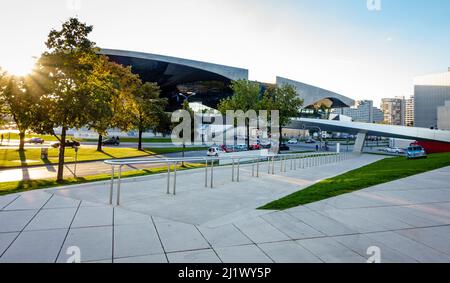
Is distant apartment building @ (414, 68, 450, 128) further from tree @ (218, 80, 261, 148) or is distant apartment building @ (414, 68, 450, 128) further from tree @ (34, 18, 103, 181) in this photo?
tree @ (34, 18, 103, 181)

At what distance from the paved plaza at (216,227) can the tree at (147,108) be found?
86.5 ft

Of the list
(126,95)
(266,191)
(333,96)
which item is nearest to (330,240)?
(266,191)

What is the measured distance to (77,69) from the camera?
13727mm

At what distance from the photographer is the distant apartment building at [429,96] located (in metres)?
93.1

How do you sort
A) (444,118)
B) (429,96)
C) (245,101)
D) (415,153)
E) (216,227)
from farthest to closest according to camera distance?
1. (429,96)
2. (444,118)
3. (245,101)
4. (415,153)
5. (216,227)

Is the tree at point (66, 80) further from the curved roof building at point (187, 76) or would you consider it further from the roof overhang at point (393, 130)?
the curved roof building at point (187, 76)

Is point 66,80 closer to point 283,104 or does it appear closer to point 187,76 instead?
point 283,104

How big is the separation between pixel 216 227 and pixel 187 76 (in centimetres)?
6573

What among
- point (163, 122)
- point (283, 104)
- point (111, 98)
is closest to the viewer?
point (111, 98)

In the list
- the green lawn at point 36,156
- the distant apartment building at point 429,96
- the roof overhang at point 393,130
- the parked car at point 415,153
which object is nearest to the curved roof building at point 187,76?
the roof overhang at point 393,130

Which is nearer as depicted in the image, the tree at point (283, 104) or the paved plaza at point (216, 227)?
the paved plaza at point (216, 227)

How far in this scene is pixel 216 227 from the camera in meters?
5.15

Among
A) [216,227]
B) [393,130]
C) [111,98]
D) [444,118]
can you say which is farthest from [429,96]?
[216,227]
